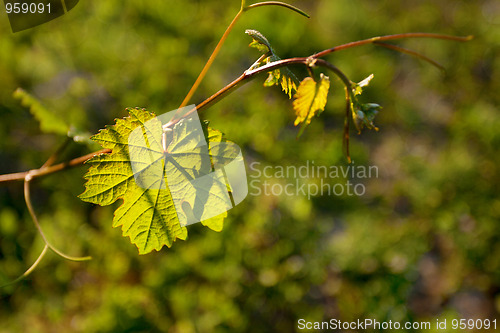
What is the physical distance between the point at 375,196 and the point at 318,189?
0.36 meters

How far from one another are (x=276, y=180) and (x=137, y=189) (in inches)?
50.9

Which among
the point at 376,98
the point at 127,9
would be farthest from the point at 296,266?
the point at 127,9

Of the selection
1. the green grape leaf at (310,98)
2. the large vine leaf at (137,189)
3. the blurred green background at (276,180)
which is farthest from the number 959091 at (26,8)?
the green grape leaf at (310,98)

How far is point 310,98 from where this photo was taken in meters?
0.67

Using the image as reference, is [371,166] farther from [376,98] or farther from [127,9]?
[127,9]

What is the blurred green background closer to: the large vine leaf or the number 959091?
the number 959091

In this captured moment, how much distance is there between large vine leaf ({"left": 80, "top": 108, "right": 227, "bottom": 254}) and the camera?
0.72 metres

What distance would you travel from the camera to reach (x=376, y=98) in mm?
2355

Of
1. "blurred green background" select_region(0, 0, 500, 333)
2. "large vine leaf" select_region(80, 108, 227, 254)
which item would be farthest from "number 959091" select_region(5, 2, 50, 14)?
"large vine leaf" select_region(80, 108, 227, 254)

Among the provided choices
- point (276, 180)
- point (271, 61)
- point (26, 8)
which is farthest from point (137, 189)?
point (26, 8)

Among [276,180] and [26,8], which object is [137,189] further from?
[26,8]

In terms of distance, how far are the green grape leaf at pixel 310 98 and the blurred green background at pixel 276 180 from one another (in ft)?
3.95

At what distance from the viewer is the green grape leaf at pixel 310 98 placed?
0.66m

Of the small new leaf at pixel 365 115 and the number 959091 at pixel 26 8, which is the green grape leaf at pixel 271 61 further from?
the number 959091 at pixel 26 8
